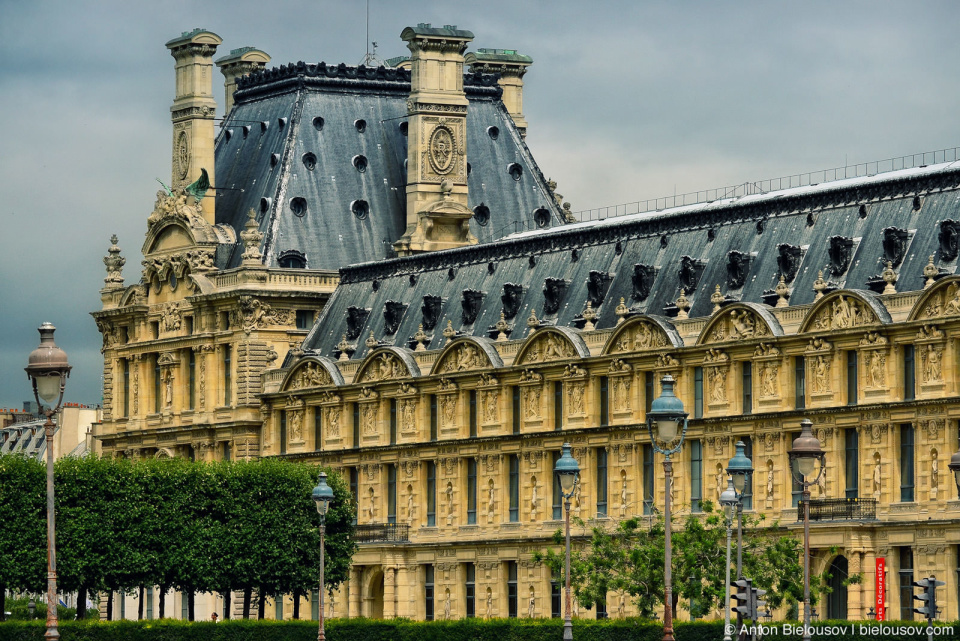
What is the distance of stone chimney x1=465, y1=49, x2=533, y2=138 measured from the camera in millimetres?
140875

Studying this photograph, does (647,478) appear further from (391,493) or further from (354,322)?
(354,322)

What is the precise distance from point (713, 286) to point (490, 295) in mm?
15340

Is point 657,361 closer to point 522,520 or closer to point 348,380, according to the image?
point 522,520

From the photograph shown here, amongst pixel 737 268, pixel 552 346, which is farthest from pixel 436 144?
pixel 737 268

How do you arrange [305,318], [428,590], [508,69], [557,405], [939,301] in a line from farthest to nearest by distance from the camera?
[508,69] → [305,318] → [428,590] → [557,405] → [939,301]

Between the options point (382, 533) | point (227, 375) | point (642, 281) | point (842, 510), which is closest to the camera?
point (842, 510)

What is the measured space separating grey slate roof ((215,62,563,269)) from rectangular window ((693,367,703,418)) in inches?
1249

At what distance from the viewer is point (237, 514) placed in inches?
4225

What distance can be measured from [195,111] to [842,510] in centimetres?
4899

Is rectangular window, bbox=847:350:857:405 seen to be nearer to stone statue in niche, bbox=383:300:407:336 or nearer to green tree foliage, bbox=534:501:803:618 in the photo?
green tree foliage, bbox=534:501:803:618

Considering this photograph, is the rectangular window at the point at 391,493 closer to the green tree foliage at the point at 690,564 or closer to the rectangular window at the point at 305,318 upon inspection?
the rectangular window at the point at 305,318

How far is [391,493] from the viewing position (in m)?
116

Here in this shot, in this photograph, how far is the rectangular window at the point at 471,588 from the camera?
110 m

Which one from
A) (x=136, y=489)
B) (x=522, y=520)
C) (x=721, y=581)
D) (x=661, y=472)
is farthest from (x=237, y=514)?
(x=721, y=581)
